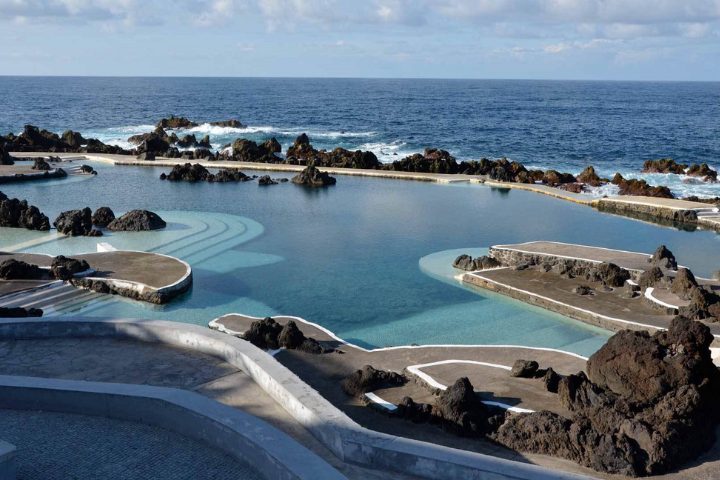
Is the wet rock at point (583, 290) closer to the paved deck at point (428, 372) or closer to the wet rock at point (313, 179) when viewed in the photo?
the paved deck at point (428, 372)

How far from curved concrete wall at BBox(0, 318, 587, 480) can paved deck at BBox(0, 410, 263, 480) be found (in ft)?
4.78

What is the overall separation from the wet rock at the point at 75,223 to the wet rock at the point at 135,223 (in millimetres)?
1014

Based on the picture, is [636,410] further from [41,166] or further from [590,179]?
[41,166]

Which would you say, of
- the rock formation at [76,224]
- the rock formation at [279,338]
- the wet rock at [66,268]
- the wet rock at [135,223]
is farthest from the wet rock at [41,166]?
the rock formation at [279,338]

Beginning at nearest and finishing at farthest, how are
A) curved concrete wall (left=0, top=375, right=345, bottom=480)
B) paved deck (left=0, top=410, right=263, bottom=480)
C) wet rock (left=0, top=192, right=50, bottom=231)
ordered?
1. curved concrete wall (left=0, top=375, right=345, bottom=480)
2. paved deck (left=0, top=410, right=263, bottom=480)
3. wet rock (left=0, top=192, right=50, bottom=231)

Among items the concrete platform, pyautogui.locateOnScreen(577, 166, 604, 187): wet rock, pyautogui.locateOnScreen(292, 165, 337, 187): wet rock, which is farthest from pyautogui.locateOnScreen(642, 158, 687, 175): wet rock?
the concrete platform

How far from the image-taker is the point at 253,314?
850 inches

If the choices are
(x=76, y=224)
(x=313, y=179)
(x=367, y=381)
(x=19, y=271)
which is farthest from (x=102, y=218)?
(x=367, y=381)

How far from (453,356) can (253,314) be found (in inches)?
274

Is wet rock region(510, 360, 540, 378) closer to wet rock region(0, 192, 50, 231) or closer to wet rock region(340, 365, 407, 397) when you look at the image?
wet rock region(340, 365, 407, 397)

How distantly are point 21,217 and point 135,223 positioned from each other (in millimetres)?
5215

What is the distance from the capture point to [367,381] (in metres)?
15.1

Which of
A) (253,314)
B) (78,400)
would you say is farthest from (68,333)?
(253,314)

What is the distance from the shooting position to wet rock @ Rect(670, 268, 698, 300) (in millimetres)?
21062
